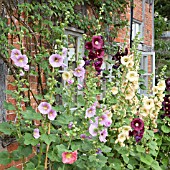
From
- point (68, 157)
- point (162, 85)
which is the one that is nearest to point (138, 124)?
point (162, 85)

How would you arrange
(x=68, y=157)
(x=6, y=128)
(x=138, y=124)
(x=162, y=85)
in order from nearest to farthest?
1. (x=68, y=157)
2. (x=6, y=128)
3. (x=138, y=124)
4. (x=162, y=85)

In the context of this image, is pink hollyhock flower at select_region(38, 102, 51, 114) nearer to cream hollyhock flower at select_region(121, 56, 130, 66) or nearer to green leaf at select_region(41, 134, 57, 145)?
green leaf at select_region(41, 134, 57, 145)

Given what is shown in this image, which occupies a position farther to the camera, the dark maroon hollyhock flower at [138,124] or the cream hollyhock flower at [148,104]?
the cream hollyhock flower at [148,104]

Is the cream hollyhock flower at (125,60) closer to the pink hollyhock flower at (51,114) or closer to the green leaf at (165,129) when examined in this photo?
the pink hollyhock flower at (51,114)

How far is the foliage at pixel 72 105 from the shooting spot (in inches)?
86.0

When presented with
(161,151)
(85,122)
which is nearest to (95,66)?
(85,122)

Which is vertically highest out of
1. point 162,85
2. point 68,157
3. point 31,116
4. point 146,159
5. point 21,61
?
point 21,61

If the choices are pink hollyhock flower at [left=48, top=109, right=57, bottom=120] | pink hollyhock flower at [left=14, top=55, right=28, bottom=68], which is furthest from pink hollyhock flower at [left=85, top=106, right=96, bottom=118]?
pink hollyhock flower at [left=14, top=55, right=28, bottom=68]

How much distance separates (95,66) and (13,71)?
A: 0.78 m

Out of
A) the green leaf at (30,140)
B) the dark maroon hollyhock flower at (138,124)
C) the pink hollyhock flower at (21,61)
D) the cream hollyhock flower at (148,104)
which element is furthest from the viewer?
the cream hollyhock flower at (148,104)

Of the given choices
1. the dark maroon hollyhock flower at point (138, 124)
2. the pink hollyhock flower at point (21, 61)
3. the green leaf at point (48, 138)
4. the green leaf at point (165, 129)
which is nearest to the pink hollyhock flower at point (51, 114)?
the green leaf at point (48, 138)

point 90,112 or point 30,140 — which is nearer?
point 30,140

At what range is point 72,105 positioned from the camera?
7.56 ft

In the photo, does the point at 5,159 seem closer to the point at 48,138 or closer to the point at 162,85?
the point at 48,138
